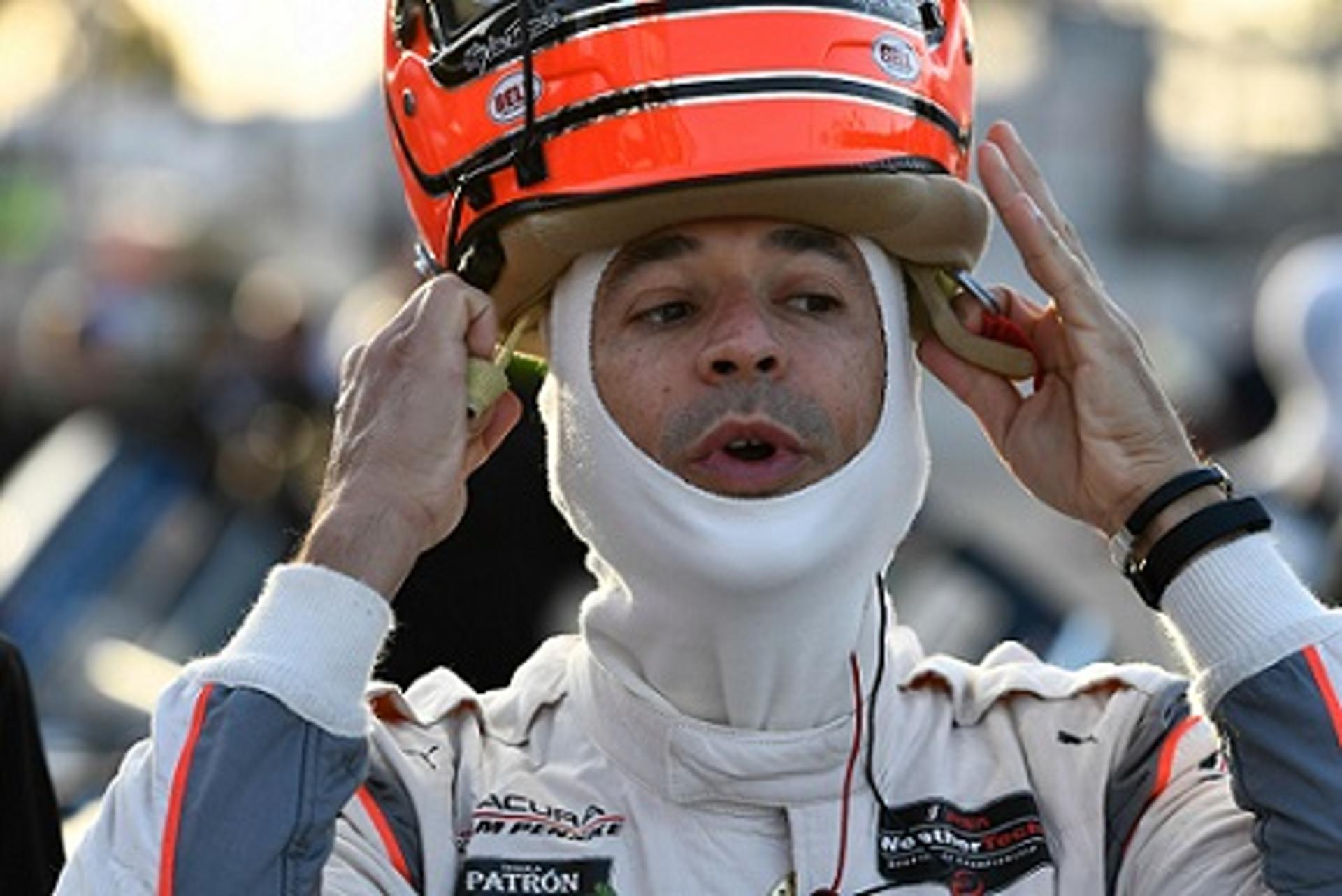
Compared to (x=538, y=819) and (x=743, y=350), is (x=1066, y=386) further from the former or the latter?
(x=538, y=819)

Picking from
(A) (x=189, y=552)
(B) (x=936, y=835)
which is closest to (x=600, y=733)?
(B) (x=936, y=835)

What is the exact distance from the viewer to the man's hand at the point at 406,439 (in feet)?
13.2

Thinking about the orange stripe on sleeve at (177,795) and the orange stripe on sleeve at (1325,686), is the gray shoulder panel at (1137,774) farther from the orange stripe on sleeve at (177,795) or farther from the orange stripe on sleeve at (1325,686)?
the orange stripe on sleeve at (177,795)

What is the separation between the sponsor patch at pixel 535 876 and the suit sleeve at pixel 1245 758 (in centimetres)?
67

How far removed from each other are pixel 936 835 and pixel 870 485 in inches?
18.3

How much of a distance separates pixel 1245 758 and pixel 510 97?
129cm

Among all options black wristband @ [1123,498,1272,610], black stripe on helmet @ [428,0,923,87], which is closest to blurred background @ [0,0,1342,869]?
black stripe on helmet @ [428,0,923,87]

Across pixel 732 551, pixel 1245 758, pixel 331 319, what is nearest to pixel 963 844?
pixel 1245 758

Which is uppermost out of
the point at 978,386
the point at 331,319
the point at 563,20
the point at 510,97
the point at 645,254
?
the point at 563,20

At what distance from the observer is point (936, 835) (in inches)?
163

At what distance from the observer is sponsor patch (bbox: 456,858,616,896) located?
4082 mm

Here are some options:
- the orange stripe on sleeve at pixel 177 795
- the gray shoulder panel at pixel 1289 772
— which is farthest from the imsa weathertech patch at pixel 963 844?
the orange stripe on sleeve at pixel 177 795

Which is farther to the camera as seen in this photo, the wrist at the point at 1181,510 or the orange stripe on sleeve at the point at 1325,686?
the wrist at the point at 1181,510

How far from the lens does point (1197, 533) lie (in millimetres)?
4074
